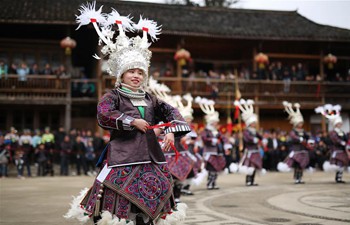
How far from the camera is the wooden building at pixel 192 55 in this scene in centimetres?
2294

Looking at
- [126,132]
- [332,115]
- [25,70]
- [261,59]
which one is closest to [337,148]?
[332,115]

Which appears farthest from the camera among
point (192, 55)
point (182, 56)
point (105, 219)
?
point (192, 55)

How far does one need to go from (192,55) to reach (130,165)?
23298mm

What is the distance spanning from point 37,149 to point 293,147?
32.4 ft

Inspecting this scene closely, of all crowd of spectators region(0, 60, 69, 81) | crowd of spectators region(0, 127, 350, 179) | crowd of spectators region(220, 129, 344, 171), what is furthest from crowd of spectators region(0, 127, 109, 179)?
crowd of spectators region(220, 129, 344, 171)

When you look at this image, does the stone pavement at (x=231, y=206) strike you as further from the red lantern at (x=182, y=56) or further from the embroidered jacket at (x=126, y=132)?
the red lantern at (x=182, y=56)

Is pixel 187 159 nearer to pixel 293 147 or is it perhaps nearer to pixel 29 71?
pixel 293 147

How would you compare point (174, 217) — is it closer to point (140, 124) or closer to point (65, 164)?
point (140, 124)

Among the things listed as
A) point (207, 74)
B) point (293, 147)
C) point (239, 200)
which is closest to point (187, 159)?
point (239, 200)

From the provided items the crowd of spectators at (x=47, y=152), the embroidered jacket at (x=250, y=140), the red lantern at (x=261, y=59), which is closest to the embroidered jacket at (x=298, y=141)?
Result: the embroidered jacket at (x=250, y=140)

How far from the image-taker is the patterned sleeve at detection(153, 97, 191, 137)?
5.19 metres

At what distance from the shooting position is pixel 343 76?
29.6 meters

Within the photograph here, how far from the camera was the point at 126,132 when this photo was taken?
508 centimetres

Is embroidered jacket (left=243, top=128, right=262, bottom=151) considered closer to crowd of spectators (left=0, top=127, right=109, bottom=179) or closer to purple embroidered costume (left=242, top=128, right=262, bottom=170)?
purple embroidered costume (left=242, top=128, right=262, bottom=170)
